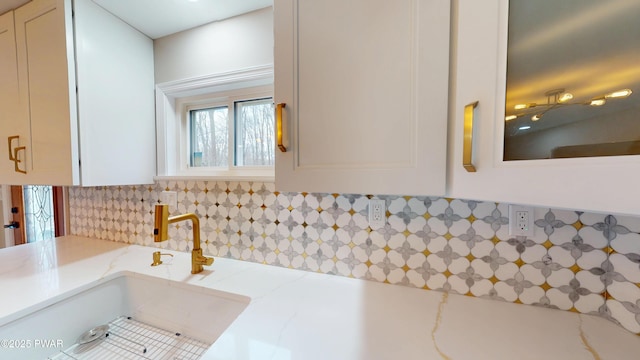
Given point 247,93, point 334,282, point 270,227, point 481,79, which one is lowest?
point 334,282

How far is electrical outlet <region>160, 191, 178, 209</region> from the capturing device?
4.26ft

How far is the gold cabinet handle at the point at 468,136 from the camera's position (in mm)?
498

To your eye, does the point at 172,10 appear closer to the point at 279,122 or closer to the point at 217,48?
the point at 217,48

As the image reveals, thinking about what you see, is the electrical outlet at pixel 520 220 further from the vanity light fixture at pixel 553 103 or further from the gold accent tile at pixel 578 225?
the vanity light fixture at pixel 553 103

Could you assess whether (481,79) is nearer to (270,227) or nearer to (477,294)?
(477,294)

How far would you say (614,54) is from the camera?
388 millimetres

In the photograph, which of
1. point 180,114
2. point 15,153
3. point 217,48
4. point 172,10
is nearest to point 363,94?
point 217,48

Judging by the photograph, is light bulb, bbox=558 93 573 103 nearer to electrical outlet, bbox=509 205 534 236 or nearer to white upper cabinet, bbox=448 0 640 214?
white upper cabinet, bbox=448 0 640 214

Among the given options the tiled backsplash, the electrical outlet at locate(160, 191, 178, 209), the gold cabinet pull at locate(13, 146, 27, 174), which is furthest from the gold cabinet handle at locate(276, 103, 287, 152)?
the gold cabinet pull at locate(13, 146, 27, 174)

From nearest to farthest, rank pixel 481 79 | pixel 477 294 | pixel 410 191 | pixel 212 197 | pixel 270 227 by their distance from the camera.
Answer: pixel 481 79 → pixel 410 191 → pixel 477 294 → pixel 270 227 → pixel 212 197

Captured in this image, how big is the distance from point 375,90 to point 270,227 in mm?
794

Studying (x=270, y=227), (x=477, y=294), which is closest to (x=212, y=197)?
(x=270, y=227)

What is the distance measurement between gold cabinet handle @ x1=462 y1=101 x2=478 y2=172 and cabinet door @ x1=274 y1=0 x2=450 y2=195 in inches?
2.4

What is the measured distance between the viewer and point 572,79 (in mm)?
430
